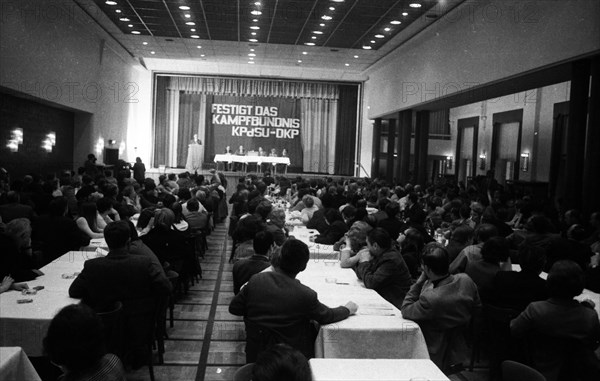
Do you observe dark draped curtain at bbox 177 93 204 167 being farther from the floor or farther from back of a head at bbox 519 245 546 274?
back of a head at bbox 519 245 546 274

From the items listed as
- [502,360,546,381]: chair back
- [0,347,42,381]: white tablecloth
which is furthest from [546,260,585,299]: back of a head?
[0,347,42,381]: white tablecloth

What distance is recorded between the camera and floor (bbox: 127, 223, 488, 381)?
499cm

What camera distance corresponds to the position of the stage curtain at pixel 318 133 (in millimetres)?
28609

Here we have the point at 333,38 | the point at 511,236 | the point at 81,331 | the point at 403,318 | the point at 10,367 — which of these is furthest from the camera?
the point at 333,38

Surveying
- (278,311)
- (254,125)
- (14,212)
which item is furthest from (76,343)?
(254,125)

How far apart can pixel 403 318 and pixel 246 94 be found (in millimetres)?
24483

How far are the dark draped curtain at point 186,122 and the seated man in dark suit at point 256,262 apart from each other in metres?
23.6

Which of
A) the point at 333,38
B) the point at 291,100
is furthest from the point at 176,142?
the point at 333,38

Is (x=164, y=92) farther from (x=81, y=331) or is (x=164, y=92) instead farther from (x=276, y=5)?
(x=81, y=331)

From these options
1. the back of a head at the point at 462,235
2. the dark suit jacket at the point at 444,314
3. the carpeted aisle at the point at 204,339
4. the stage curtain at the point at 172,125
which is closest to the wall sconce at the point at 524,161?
the carpeted aisle at the point at 204,339

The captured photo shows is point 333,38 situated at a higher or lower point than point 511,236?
higher

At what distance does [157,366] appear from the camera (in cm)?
511

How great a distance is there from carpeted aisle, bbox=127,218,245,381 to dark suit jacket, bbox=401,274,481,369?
1.78 meters

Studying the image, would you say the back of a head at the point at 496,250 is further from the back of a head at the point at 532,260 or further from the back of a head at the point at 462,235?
the back of a head at the point at 462,235
